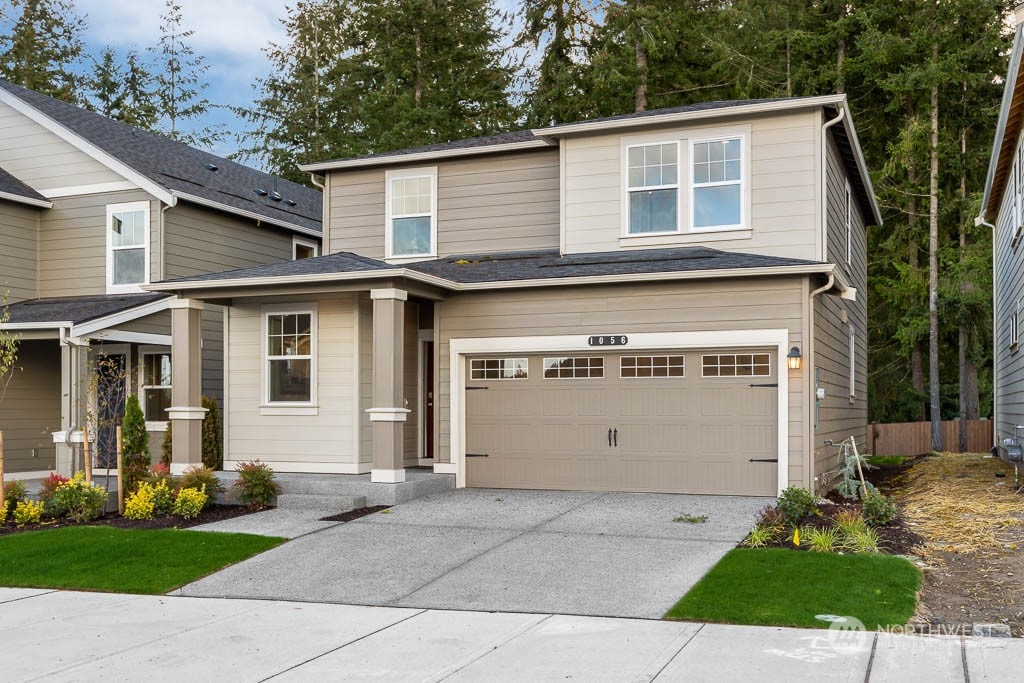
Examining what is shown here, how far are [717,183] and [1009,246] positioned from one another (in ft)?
21.4

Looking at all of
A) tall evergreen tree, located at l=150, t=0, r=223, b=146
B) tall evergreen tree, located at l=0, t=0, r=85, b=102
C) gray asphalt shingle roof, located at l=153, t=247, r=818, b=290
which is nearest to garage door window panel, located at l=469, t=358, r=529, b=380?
gray asphalt shingle roof, located at l=153, t=247, r=818, b=290

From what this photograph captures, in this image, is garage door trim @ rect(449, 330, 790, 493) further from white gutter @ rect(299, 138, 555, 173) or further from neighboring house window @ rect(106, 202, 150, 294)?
neighboring house window @ rect(106, 202, 150, 294)

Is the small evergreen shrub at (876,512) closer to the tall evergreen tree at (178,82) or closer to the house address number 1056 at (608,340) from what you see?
the house address number 1056 at (608,340)

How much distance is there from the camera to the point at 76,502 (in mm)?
12125

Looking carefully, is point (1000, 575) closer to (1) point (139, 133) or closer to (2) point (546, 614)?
(2) point (546, 614)

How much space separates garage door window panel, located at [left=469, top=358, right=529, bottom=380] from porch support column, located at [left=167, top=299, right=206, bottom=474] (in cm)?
396

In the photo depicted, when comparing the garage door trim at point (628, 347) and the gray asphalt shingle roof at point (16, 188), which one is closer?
the garage door trim at point (628, 347)

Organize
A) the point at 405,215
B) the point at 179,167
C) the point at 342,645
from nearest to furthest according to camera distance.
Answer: the point at 342,645 → the point at 405,215 → the point at 179,167

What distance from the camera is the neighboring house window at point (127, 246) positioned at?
17.2 m

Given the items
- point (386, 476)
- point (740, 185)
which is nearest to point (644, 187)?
point (740, 185)

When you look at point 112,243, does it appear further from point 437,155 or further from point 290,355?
point 437,155

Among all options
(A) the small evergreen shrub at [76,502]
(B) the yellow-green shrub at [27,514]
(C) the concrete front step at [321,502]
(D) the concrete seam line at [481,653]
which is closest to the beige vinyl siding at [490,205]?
(C) the concrete front step at [321,502]

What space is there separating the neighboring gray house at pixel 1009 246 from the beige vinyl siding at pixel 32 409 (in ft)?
52.2

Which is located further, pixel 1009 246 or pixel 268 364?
pixel 1009 246
